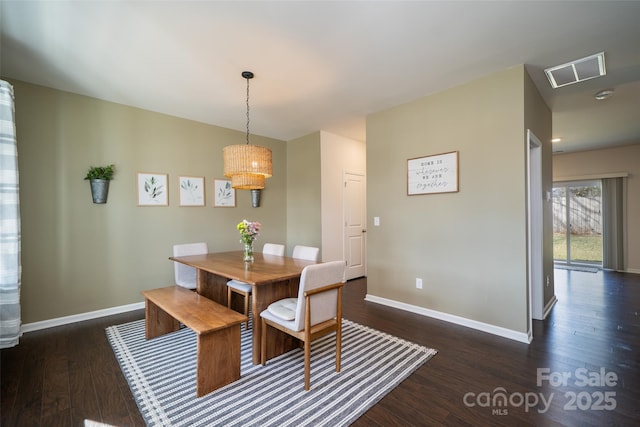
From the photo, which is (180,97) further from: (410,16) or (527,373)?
(527,373)

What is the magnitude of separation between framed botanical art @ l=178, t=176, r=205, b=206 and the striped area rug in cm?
195

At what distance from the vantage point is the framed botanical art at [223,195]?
4352 millimetres

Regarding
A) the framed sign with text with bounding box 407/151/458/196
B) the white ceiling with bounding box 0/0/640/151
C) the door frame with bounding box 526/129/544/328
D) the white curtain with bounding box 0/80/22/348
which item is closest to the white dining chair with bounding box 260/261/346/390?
the framed sign with text with bounding box 407/151/458/196

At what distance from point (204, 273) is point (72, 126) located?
2380mm

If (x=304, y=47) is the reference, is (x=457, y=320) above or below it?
below

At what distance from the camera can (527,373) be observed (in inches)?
81.2

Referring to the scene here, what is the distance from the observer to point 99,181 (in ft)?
10.5

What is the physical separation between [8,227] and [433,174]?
13.6ft

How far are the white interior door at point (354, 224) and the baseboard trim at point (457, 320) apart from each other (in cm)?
134

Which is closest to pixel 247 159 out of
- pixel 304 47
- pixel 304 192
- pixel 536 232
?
pixel 304 47

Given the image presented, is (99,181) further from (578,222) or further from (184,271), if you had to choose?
(578,222)

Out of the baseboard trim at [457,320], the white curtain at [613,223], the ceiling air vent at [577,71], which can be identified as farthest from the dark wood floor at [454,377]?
the white curtain at [613,223]

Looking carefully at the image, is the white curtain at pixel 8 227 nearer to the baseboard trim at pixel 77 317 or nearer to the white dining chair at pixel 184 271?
the baseboard trim at pixel 77 317

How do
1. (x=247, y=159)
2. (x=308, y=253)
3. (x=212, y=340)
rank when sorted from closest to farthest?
(x=212, y=340)
(x=247, y=159)
(x=308, y=253)
